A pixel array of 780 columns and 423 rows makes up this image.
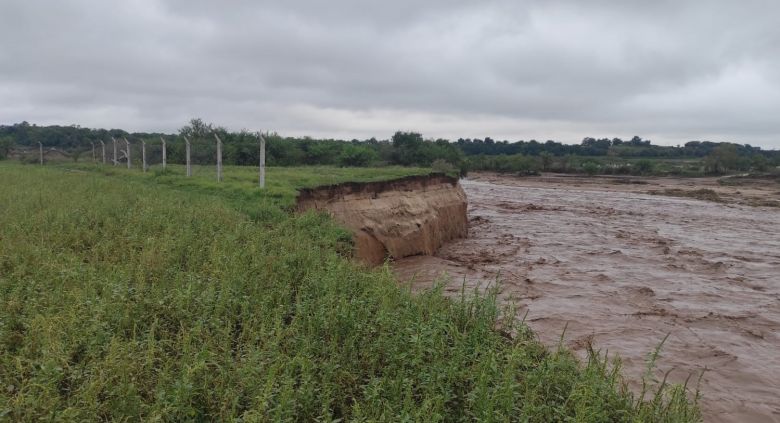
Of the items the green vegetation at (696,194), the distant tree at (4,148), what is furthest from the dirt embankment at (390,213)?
the distant tree at (4,148)

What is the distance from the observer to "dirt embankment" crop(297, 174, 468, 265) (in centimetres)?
1385

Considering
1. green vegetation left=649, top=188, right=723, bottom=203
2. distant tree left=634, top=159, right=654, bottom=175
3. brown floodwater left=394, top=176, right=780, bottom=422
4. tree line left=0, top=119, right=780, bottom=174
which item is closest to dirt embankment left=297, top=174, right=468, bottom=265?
brown floodwater left=394, top=176, right=780, bottom=422

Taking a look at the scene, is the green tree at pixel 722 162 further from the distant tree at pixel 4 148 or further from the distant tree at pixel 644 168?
the distant tree at pixel 4 148

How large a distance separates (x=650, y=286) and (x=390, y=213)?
25.0 ft

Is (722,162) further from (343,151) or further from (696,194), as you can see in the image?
(343,151)

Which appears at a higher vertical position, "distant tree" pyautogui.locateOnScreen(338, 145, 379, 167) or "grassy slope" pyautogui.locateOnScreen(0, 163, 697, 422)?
"distant tree" pyautogui.locateOnScreen(338, 145, 379, 167)

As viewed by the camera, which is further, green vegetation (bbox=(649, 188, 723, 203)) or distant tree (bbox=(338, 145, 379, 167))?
green vegetation (bbox=(649, 188, 723, 203))

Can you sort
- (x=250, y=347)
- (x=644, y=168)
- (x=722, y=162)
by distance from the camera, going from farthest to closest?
(x=644, y=168)
(x=722, y=162)
(x=250, y=347)

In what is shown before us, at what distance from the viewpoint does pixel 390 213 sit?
1550 cm

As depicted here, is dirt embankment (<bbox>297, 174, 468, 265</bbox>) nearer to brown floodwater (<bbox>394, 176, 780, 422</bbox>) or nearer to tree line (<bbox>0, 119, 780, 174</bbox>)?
brown floodwater (<bbox>394, 176, 780, 422</bbox>)

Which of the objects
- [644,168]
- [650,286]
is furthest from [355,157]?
[644,168]

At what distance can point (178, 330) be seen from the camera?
4.73m

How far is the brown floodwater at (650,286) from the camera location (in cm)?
693

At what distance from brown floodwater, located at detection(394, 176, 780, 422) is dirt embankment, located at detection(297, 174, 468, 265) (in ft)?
2.36
